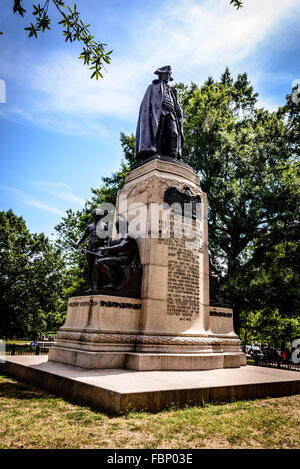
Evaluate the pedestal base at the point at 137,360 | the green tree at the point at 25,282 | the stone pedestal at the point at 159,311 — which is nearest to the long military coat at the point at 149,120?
the stone pedestal at the point at 159,311

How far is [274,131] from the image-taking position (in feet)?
78.1

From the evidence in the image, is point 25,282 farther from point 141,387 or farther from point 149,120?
point 141,387

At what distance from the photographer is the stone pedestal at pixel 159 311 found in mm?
8156

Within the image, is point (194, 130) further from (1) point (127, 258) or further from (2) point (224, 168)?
(1) point (127, 258)

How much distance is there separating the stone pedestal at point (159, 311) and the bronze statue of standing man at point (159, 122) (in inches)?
40.9

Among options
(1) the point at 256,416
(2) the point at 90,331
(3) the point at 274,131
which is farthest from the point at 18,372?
(3) the point at 274,131

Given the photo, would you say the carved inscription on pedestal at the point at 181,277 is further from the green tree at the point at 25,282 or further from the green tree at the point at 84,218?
the green tree at the point at 25,282

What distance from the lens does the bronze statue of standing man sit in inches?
451

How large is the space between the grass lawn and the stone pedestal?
A: 7.74ft

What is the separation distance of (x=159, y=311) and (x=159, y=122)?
21.0ft

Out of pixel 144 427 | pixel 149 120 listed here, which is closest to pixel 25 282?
pixel 149 120

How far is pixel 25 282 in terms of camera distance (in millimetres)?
32844

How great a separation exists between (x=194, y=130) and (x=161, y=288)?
17778 mm

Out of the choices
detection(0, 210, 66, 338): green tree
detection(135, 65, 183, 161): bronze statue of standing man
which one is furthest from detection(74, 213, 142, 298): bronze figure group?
detection(0, 210, 66, 338): green tree
